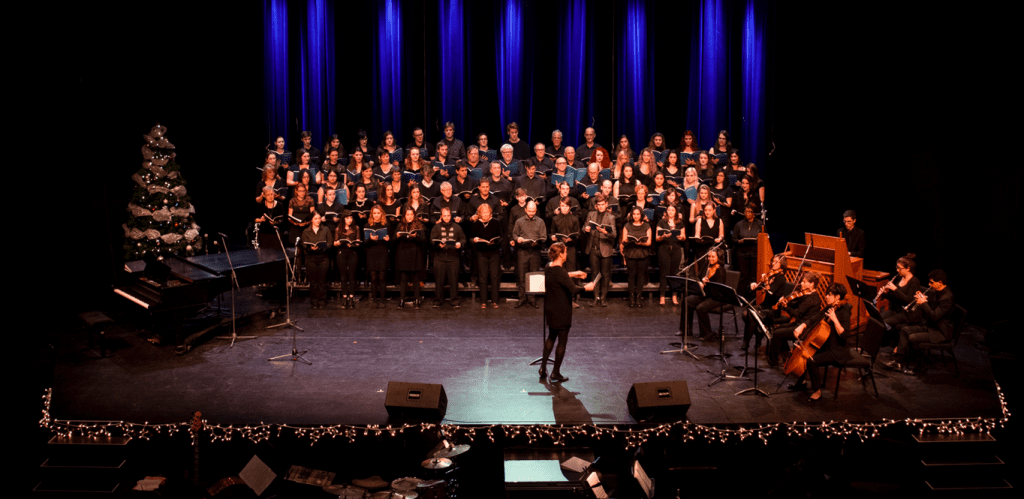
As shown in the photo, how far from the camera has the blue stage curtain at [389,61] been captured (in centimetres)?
1465

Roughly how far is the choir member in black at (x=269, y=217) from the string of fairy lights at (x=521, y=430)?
219 inches

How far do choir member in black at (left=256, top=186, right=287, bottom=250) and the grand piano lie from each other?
7.01ft

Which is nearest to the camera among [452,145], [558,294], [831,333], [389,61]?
[831,333]

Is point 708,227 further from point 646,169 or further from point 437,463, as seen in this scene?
point 437,463

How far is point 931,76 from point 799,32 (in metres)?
3.09

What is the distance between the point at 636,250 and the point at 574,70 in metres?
5.45

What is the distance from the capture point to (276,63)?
48.0 ft

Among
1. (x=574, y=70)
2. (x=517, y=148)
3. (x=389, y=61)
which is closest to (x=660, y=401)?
(x=517, y=148)

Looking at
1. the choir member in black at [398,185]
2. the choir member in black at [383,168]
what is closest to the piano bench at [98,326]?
the choir member in black at [398,185]

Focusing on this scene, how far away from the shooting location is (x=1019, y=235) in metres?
9.23

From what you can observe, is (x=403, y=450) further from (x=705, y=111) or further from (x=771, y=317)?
(x=705, y=111)

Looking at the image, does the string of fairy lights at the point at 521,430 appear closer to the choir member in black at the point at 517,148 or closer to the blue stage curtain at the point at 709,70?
the choir member in black at the point at 517,148

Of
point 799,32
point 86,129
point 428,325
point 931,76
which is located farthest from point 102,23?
point 931,76

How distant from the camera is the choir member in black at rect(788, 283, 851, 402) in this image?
22.9 ft
